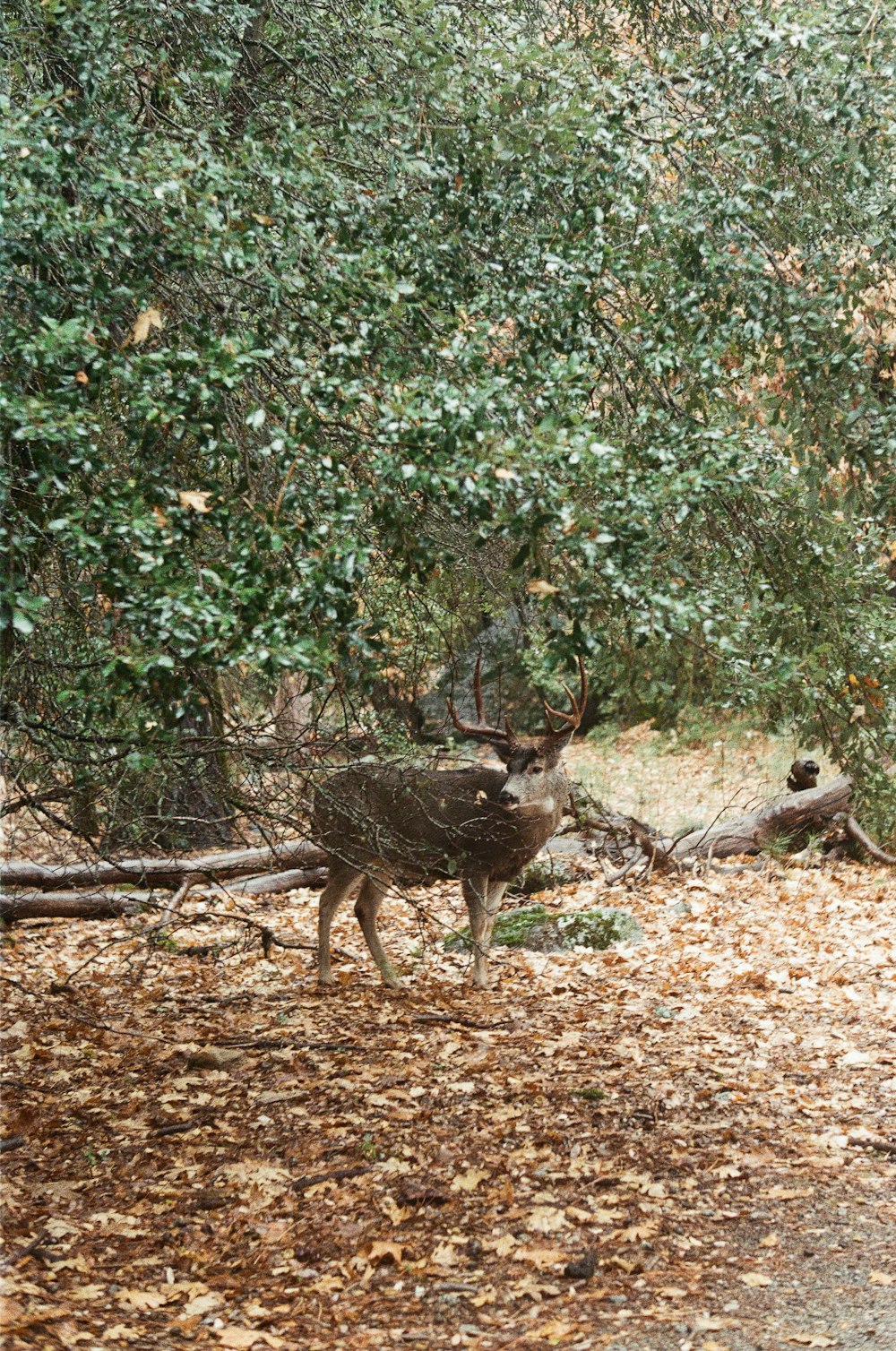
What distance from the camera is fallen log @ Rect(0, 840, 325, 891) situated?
8258mm

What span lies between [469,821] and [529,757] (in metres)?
0.62

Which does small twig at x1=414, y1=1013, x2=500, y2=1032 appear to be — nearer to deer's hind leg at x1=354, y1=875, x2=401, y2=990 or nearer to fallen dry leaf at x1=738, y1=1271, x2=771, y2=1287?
deer's hind leg at x1=354, y1=875, x2=401, y2=990

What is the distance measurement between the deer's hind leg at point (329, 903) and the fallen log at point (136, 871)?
1.28 feet

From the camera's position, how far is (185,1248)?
4465 millimetres

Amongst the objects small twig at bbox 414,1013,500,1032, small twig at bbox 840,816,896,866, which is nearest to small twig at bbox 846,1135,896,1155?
small twig at bbox 414,1013,500,1032

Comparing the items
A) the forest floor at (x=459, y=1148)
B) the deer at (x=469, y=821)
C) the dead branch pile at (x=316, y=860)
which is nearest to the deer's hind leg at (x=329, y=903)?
the deer at (x=469, y=821)

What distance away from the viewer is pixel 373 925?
8.12 m

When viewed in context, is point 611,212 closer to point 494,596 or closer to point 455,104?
point 455,104

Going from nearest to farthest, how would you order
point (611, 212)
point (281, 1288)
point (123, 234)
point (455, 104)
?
point (123, 234), point (281, 1288), point (455, 104), point (611, 212)

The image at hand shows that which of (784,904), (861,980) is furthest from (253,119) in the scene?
(784,904)

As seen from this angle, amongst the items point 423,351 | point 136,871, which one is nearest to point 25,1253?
point 423,351

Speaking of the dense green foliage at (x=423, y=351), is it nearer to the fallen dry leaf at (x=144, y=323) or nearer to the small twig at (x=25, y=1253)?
the fallen dry leaf at (x=144, y=323)

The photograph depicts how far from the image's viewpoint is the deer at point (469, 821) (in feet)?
25.6

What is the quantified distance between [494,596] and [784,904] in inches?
204
